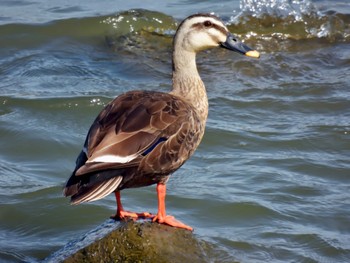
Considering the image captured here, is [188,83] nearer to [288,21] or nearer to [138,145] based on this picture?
[138,145]

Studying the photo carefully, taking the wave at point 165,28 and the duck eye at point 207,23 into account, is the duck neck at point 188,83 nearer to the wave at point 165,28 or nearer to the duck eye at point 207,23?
the duck eye at point 207,23

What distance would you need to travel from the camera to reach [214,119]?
9375 mm

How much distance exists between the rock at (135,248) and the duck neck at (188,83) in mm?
1352

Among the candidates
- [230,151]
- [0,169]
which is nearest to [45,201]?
[0,169]

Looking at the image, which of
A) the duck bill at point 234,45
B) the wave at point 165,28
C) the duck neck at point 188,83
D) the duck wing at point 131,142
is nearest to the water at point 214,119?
the wave at point 165,28

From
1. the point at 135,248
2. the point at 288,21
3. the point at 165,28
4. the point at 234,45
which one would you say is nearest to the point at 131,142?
the point at 135,248

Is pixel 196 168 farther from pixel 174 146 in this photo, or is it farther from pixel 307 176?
pixel 174 146

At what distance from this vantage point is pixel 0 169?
816cm

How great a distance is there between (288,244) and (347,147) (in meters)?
2.24

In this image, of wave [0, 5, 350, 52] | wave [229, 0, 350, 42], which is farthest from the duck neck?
wave [229, 0, 350, 42]

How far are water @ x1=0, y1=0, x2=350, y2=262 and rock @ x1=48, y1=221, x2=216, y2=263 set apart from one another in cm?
66

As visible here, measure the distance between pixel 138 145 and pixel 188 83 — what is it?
117cm

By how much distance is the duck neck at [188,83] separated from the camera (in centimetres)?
664

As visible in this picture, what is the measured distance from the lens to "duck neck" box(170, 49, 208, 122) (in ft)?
21.8
